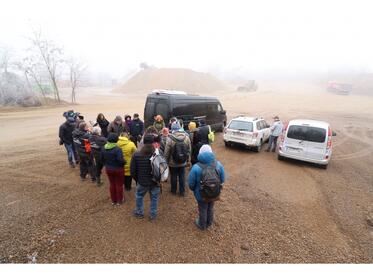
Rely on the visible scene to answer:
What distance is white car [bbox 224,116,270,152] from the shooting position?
30.2ft

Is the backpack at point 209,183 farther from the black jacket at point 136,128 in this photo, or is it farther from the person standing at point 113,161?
the black jacket at point 136,128

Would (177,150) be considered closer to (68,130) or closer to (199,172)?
(199,172)

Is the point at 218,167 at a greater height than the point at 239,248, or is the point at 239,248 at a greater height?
the point at 218,167

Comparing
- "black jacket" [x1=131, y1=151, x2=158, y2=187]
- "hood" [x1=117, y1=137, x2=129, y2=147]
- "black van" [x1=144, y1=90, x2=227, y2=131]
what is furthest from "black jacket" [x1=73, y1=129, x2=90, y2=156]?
"black van" [x1=144, y1=90, x2=227, y2=131]

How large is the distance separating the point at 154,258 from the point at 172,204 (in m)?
1.64

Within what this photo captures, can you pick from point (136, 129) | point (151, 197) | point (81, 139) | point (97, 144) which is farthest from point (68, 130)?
point (151, 197)

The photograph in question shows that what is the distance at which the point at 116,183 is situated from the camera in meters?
4.76

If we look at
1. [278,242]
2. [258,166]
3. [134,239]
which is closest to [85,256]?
[134,239]

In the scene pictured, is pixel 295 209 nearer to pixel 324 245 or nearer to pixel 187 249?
pixel 324 245

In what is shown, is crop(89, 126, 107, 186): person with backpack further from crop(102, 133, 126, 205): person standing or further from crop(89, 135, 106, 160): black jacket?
crop(102, 133, 126, 205): person standing

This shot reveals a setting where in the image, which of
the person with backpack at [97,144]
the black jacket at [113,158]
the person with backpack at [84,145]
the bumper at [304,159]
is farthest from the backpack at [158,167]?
the bumper at [304,159]

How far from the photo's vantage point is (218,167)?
377 cm

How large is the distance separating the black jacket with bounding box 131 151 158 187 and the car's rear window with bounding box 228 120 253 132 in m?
6.28

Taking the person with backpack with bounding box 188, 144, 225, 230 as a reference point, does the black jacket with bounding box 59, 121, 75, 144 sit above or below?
above
